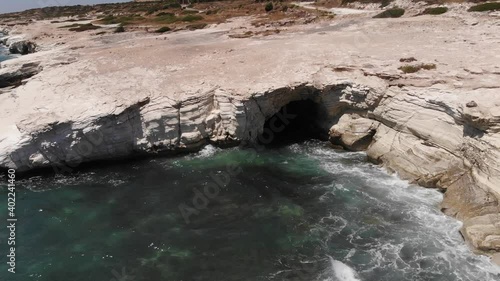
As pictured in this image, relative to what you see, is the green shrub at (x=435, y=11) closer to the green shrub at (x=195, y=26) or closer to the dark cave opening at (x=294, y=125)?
the dark cave opening at (x=294, y=125)

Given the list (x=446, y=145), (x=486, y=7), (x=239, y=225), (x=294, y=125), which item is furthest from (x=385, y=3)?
(x=239, y=225)

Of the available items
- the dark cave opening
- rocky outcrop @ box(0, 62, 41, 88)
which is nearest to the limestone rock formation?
the dark cave opening

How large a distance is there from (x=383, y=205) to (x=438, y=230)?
2749 mm

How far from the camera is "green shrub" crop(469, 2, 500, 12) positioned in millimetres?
39206

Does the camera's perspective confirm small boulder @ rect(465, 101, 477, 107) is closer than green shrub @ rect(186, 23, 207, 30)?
Yes

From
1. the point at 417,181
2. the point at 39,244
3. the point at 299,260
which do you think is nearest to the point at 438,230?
the point at 417,181

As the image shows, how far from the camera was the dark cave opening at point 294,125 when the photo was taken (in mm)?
27719

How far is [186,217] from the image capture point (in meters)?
19.6

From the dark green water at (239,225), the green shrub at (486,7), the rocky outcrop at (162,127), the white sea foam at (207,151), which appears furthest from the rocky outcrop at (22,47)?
the green shrub at (486,7)

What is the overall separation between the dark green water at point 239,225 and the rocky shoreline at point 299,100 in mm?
1182

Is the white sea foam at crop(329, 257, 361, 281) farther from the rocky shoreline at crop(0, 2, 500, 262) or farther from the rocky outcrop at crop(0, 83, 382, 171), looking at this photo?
the rocky outcrop at crop(0, 83, 382, 171)

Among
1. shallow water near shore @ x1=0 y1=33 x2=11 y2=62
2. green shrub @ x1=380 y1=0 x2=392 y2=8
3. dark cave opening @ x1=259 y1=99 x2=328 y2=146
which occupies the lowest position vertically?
dark cave opening @ x1=259 y1=99 x2=328 y2=146

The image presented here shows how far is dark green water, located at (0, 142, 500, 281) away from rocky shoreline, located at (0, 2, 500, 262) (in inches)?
46.5

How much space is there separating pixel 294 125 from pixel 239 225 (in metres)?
12.6
